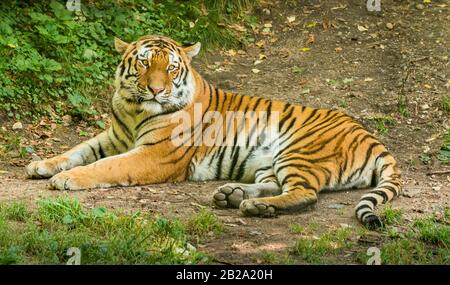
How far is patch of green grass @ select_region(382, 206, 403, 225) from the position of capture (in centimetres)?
596

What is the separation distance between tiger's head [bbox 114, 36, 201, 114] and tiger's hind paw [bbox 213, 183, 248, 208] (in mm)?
1158

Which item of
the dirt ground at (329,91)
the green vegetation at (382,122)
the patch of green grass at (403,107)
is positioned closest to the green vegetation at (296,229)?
the dirt ground at (329,91)

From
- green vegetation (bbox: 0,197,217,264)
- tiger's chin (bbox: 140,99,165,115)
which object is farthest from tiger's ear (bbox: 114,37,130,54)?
green vegetation (bbox: 0,197,217,264)

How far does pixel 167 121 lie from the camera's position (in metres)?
7.17

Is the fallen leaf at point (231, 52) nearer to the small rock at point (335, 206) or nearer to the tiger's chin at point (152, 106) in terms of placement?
the tiger's chin at point (152, 106)

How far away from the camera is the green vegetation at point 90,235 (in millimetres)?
4922

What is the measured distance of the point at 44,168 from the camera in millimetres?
6969

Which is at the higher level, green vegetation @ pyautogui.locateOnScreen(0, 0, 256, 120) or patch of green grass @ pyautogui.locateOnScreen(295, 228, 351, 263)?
green vegetation @ pyautogui.locateOnScreen(0, 0, 256, 120)

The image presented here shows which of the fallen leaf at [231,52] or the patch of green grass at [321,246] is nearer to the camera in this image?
the patch of green grass at [321,246]

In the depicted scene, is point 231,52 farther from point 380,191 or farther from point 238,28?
point 380,191

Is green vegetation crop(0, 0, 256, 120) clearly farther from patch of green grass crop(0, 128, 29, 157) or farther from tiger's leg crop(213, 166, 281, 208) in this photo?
tiger's leg crop(213, 166, 281, 208)

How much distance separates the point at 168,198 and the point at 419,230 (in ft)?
6.28

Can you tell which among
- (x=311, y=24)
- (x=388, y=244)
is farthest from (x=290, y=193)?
(x=311, y=24)
